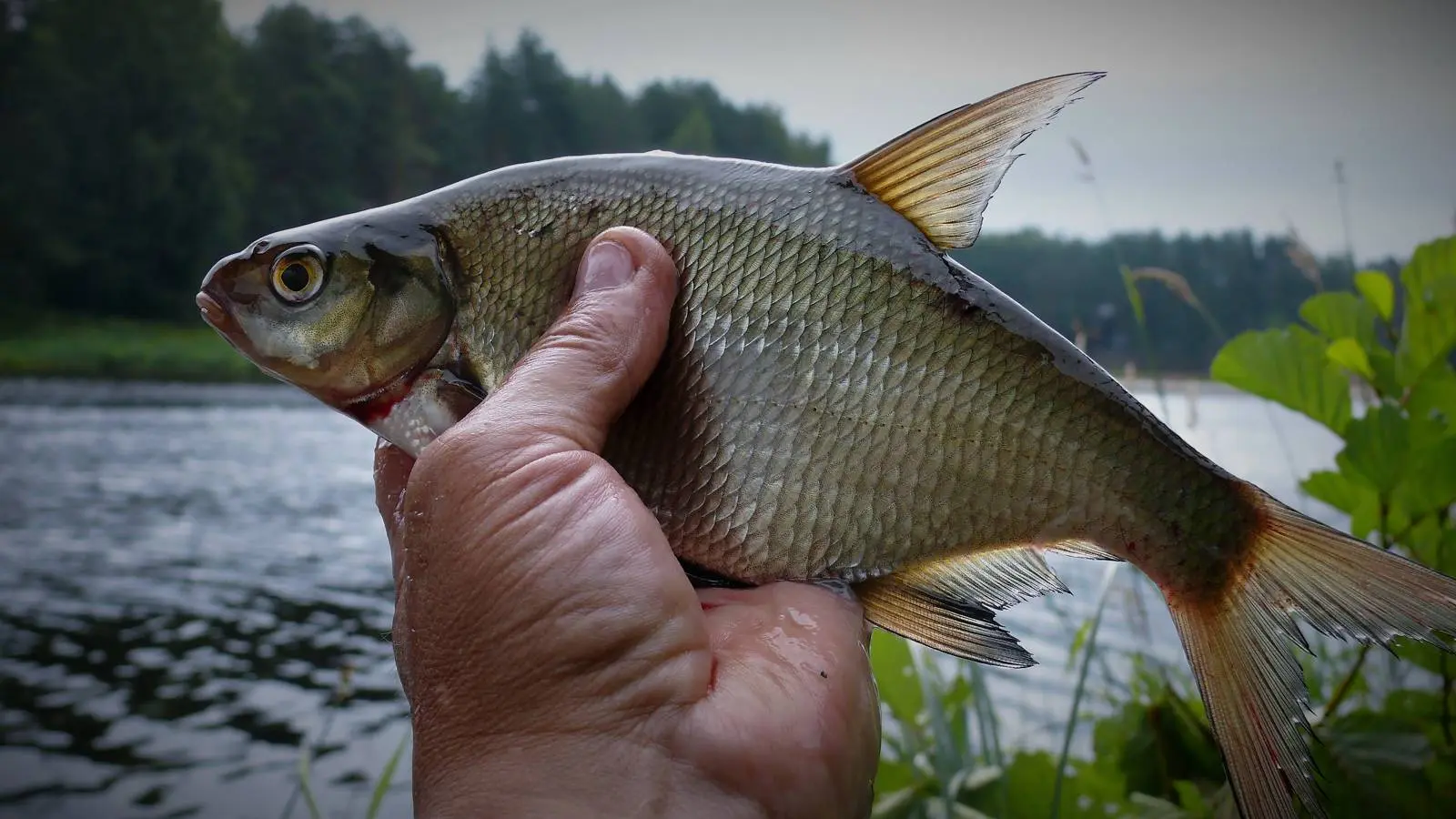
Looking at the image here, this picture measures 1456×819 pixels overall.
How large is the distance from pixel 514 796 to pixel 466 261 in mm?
1090

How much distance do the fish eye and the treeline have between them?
142 ft

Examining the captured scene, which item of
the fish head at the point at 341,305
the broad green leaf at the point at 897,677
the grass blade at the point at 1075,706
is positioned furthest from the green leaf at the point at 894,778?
the fish head at the point at 341,305

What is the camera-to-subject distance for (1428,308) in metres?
2.53

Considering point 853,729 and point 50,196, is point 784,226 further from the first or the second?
point 50,196

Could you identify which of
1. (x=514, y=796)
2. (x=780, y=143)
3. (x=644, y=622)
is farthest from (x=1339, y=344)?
(x=780, y=143)

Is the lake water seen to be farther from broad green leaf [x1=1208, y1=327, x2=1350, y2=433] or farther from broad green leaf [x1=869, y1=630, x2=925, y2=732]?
broad green leaf [x1=1208, y1=327, x2=1350, y2=433]

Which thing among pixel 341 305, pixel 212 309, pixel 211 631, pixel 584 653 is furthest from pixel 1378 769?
pixel 211 631

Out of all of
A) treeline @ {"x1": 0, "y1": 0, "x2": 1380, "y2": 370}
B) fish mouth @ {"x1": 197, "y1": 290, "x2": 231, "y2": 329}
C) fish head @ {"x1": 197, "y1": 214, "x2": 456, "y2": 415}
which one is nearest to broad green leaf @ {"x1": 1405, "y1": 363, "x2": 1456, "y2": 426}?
fish head @ {"x1": 197, "y1": 214, "x2": 456, "y2": 415}

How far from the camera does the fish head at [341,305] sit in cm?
196

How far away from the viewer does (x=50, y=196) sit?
150ft

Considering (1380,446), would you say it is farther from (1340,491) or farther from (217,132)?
(217,132)

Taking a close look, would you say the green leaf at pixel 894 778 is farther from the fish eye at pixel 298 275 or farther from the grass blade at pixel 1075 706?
the fish eye at pixel 298 275

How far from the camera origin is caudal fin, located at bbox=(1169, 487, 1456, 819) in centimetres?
139

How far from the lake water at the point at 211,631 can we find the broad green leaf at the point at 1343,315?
Result: 1487 mm
